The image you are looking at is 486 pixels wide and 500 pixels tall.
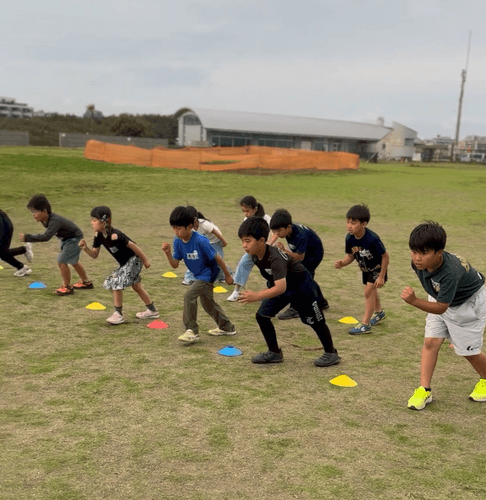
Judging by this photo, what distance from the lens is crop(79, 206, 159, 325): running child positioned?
6.70 metres

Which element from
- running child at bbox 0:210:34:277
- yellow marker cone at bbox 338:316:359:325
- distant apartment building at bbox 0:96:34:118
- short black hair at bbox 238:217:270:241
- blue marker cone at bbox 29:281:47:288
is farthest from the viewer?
distant apartment building at bbox 0:96:34:118

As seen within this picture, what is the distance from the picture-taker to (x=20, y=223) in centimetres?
1486

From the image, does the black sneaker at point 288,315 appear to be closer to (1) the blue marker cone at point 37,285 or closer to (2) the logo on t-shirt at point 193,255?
(2) the logo on t-shirt at point 193,255

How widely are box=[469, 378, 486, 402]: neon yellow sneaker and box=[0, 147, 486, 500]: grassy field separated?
0.09m

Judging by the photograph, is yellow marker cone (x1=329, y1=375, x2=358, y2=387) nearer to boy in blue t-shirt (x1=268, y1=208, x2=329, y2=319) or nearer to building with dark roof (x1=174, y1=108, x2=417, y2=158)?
boy in blue t-shirt (x1=268, y1=208, x2=329, y2=319)

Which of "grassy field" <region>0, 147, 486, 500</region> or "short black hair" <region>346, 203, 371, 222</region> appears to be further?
"short black hair" <region>346, 203, 371, 222</region>

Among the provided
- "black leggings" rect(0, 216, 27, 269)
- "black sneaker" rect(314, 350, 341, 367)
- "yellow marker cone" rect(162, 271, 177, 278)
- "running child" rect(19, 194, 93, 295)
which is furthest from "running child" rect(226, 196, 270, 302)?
"black leggings" rect(0, 216, 27, 269)

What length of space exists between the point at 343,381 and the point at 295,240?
7.06 feet

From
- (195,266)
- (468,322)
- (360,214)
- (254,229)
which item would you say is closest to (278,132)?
(360,214)

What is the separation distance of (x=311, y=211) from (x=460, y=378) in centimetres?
1393

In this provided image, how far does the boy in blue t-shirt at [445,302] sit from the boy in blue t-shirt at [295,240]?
2040mm

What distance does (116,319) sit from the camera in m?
6.70

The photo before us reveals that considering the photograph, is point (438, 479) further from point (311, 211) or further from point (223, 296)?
point (311, 211)

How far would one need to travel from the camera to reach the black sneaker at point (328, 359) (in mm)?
5505
